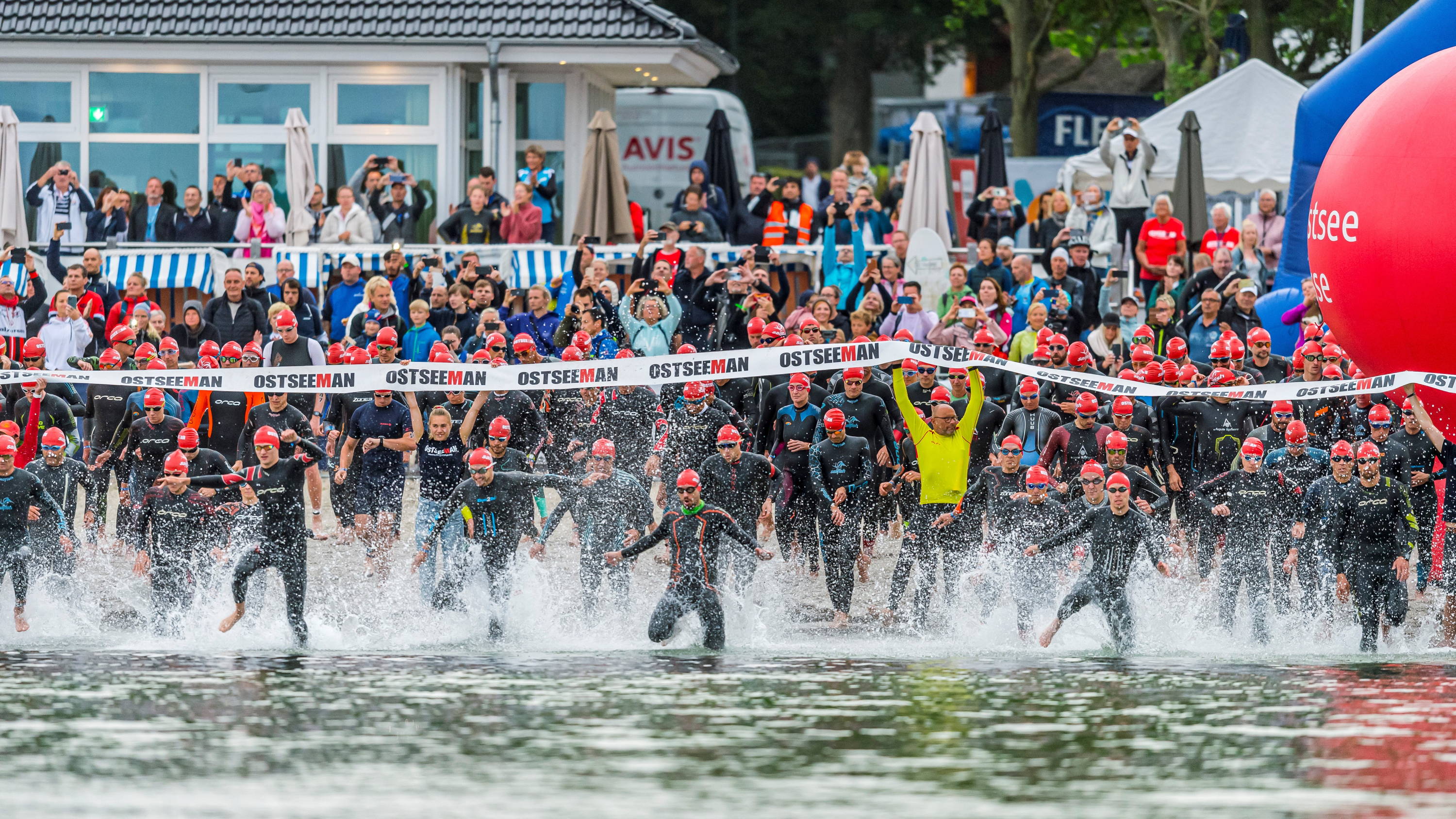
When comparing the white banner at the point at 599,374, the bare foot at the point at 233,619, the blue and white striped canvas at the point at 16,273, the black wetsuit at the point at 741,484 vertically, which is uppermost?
the blue and white striped canvas at the point at 16,273

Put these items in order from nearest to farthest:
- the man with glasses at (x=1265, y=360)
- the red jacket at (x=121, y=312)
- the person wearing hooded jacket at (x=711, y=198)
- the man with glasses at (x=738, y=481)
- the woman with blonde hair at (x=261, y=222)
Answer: the man with glasses at (x=738, y=481) < the man with glasses at (x=1265, y=360) < the red jacket at (x=121, y=312) < the woman with blonde hair at (x=261, y=222) < the person wearing hooded jacket at (x=711, y=198)

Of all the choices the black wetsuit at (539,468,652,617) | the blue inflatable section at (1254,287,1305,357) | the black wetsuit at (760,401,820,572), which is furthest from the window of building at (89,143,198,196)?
the blue inflatable section at (1254,287,1305,357)

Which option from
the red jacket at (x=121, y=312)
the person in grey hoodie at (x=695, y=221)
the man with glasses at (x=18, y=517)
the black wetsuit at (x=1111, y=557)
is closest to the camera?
the black wetsuit at (x=1111, y=557)

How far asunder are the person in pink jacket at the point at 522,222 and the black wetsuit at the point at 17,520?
875 cm

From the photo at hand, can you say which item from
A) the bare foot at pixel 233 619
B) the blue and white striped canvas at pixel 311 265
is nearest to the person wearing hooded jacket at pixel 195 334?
the blue and white striped canvas at pixel 311 265

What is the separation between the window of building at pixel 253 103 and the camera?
26.5 meters

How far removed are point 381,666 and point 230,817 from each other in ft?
13.4

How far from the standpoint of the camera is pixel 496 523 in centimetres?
1549

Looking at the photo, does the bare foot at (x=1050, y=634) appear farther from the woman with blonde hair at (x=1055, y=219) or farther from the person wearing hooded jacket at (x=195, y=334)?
the person wearing hooded jacket at (x=195, y=334)

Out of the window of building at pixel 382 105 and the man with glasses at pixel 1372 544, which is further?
the window of building at pixel 382 105

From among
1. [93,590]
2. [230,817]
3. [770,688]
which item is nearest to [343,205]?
[93,590]

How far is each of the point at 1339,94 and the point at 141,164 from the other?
14.5 m

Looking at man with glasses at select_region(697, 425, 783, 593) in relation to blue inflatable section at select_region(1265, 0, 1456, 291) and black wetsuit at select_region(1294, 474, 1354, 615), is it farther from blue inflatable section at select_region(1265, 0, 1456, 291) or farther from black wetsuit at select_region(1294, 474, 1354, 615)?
blue inflatable section at select_region(1265, 0, 1456, 291)

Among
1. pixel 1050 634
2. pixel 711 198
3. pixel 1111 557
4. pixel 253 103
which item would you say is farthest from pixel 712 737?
pixel 253 103
